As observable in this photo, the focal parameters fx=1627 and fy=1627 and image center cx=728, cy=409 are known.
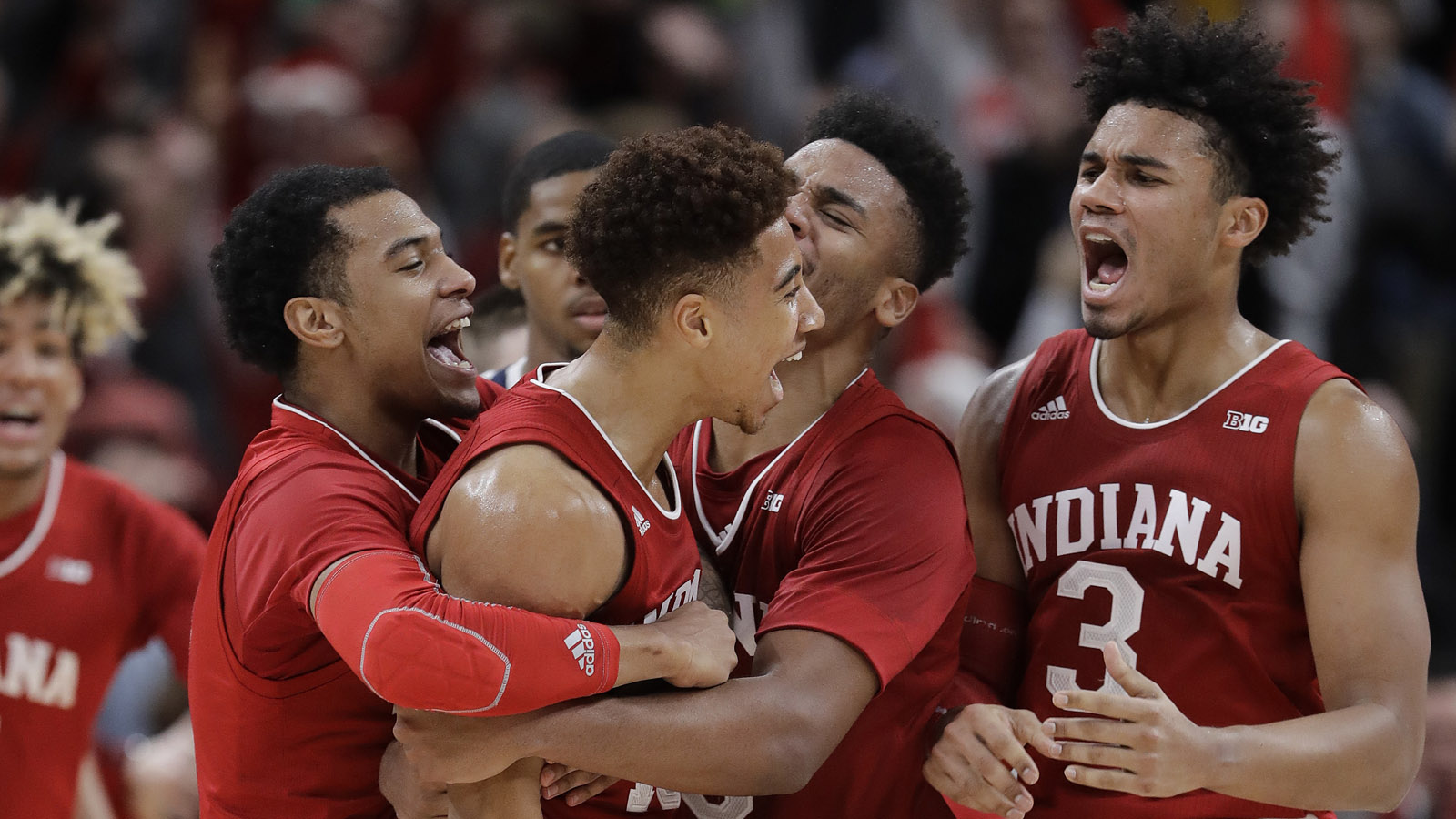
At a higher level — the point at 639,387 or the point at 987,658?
the point at 639,387

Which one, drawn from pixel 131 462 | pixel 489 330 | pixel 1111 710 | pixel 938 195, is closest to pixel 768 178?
pixel 938 195

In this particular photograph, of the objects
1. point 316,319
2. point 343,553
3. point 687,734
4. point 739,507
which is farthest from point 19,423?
point 687,734

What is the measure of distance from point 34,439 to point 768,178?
2724mm

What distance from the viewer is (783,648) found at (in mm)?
A: 3303

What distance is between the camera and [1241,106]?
382 cm

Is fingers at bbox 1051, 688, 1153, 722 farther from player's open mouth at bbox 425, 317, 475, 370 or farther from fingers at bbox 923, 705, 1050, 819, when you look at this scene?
player's open mouth at bbox 425, 317, 475, 370

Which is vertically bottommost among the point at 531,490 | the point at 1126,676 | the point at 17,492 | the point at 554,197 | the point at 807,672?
the point at 1126,676

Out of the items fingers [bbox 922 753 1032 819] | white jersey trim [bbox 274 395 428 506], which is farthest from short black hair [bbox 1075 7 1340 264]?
white jersey trim [bbox 274 395 428 506]

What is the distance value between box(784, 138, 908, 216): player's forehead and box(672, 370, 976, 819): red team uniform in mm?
415

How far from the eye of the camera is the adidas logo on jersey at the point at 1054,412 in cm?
397

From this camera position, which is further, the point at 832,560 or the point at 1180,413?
the point at 1180,413

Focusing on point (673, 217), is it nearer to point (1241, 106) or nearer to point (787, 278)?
point (787, 278)

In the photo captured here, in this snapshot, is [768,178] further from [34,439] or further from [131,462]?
[131,462]

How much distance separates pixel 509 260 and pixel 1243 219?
2.27 meters
